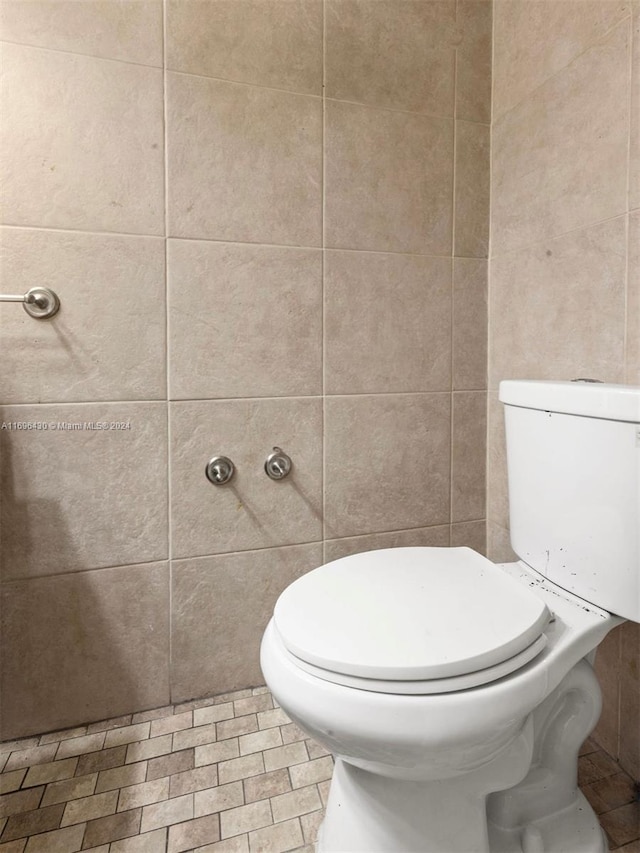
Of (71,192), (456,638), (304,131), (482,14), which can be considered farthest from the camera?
(482,14)

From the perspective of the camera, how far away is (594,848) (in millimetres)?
803

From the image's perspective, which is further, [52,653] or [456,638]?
[52,653]

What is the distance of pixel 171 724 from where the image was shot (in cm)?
112

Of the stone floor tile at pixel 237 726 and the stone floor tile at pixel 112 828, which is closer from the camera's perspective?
the stone floor tile at pixel 112 828

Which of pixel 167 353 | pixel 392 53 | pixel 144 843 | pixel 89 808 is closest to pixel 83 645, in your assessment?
pixel 89 808

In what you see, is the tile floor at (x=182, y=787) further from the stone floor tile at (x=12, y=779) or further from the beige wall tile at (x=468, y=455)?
the beige wall tile at (x=468, y=455)

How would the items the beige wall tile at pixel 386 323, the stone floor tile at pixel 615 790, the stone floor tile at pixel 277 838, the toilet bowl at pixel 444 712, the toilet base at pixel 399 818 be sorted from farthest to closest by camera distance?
the beige wall tile at pixel 386 323, the stone floor tile at pixel 615 790, the stone floor tile at pixel 277 838, the toilet base at pixel 399 818, the toilet bowl at pixel 444 712

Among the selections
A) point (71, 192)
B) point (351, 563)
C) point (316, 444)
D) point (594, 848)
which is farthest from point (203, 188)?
point (594, 848)

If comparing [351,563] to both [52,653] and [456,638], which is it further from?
[52,653]

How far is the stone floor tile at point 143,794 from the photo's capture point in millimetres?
910

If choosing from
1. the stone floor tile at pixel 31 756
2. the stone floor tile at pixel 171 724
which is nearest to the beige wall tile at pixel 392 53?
the stone floor tile at pixel 171 724

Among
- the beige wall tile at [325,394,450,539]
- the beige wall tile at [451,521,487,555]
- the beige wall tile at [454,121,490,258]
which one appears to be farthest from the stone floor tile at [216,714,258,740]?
the beige wall tile at [454,121,490,258]

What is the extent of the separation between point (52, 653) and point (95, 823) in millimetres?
363

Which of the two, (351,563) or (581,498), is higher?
(581,498)
